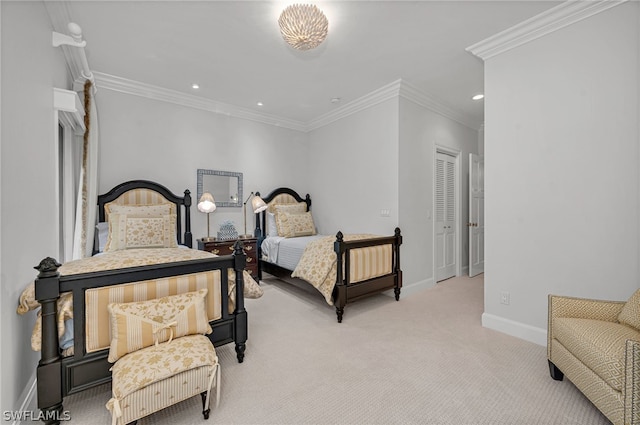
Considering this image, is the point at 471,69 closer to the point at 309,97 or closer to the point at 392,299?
the point at 309,97

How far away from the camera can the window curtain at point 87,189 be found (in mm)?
2811

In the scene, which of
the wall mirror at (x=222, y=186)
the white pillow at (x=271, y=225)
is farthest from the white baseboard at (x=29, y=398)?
the white pillow at (x=271, y=225)

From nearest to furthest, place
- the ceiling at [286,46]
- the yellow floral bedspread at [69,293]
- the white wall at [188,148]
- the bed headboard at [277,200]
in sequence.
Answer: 1. the yellow floral bedspread at [69,293]
2. the ceiling at [286,46]
3. the white wall at [188,148]
4. the bed headboard at [277,200]

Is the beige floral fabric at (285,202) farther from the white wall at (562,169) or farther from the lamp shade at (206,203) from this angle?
the white wall at (562,169)

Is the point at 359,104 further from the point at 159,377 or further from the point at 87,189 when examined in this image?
the point at 159,377

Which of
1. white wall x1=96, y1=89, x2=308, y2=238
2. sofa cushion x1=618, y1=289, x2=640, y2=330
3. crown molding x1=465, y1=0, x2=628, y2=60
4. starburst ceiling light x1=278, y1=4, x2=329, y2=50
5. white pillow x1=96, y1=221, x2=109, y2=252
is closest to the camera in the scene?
sofa cushion x1=618, y1=289, x2=640, y2=330

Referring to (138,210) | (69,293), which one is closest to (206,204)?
(138,210)

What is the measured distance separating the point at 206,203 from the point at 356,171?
7.51 feet

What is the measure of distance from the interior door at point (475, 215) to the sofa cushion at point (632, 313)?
2956mm

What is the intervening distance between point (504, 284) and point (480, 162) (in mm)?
2908

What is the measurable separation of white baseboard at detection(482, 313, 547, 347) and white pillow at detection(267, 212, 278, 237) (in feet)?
10.1

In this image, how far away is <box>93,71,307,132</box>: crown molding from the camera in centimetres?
352

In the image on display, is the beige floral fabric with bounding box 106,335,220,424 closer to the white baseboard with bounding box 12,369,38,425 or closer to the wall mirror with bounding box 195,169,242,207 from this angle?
the white baseboard with bounding box 12,369,38,425

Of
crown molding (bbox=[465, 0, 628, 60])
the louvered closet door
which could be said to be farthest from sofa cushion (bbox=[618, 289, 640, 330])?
the louvered closet door
